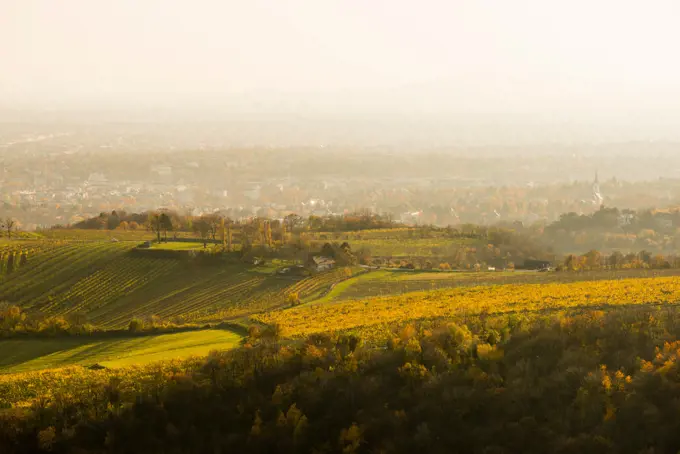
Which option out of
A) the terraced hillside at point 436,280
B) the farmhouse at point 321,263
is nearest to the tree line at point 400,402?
the terraced hillside at point 436,280

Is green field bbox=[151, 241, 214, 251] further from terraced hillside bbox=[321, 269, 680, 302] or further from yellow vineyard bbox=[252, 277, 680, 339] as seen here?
yellow vineyard bbox=[252, 277, 680, 339]

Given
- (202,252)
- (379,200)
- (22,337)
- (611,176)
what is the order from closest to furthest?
(22,337)
(202,252)
(379,200)
(611,176)

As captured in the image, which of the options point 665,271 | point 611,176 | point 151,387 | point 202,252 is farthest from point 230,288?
point 611,176

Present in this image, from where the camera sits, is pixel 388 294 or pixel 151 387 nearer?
pixel 151 387

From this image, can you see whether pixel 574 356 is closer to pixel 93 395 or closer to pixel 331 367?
pixel 331 367

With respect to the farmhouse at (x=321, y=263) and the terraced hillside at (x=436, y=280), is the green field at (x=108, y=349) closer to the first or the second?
the terraced hillside at (x=436, y=280)

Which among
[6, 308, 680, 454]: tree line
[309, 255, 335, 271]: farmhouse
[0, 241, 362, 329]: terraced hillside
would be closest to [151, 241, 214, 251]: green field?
[0, 241, 362, 329]: terraced hillside
